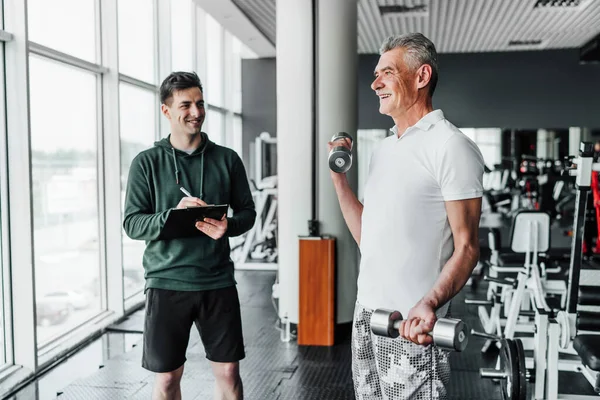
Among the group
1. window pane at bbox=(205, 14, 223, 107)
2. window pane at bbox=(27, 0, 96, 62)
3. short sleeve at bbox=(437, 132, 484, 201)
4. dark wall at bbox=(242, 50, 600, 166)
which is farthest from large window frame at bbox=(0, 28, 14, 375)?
dark wall at bbox=(242, 50, 600, 166)

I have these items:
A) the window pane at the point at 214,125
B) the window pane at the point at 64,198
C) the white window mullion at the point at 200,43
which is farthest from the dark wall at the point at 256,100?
the window pane at the point at 64,198

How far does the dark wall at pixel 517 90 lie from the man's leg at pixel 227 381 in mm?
6858

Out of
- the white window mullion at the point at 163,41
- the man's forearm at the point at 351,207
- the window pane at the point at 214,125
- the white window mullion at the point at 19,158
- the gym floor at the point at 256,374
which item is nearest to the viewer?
the man's forearm at the point at 351,207

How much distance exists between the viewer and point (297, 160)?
4.16m

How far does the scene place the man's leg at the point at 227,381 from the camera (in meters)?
2.09

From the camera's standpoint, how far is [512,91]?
28.0 feet

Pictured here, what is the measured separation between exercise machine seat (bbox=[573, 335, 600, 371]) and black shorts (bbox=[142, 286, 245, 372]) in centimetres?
138

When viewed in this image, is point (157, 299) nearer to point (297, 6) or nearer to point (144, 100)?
point (297, 6)

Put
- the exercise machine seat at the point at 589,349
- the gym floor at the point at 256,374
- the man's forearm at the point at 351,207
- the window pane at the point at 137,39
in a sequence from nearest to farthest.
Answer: the man's forearm at the point at 351,207 < the exercise machine seat at the point at 589,349 < the gym floor at the point at 256,374 < the window pane at the point at 137,39

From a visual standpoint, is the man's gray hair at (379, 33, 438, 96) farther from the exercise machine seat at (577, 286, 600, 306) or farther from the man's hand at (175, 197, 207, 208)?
the exercise machine seat at (577, 286, 600, 306)

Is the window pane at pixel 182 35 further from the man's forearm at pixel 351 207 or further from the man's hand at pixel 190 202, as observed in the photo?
the man's forearm at pixel 351 207

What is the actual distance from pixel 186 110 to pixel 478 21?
558 centimetres

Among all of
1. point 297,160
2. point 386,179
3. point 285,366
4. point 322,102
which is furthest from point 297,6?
point 386,179

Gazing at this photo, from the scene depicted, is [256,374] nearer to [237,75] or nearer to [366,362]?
[366,362]
